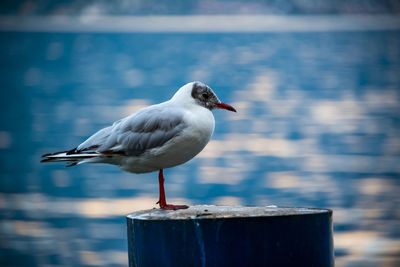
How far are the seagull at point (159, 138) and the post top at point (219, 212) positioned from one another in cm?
11

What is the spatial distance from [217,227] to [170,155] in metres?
0.38

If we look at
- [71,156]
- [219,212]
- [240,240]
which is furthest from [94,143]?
[240,240]

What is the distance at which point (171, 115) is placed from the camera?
1.55 m

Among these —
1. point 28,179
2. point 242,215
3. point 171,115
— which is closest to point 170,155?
point 171,115

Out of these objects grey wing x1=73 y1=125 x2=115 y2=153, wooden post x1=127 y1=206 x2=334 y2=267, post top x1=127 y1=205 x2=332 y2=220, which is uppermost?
grey wing x1=73 y1=125 x2=115 y2=153

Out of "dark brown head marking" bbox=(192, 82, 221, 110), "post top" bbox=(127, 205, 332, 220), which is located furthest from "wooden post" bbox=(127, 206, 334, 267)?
"dark brown head marking" bbox=(192, 82, 221, 110)

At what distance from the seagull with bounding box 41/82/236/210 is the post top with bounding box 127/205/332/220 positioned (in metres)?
0.11

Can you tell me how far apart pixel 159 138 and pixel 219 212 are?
12.2 inches

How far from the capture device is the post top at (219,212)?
124 cm

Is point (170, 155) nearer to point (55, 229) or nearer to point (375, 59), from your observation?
point (55, 229)

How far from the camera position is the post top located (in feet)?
4.05

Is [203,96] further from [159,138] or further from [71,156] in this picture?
[71,156]

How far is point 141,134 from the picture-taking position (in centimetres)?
156

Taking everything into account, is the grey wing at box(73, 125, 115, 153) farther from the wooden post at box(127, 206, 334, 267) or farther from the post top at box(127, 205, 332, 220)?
the wooden post at box(127, 206, 334, 267)
